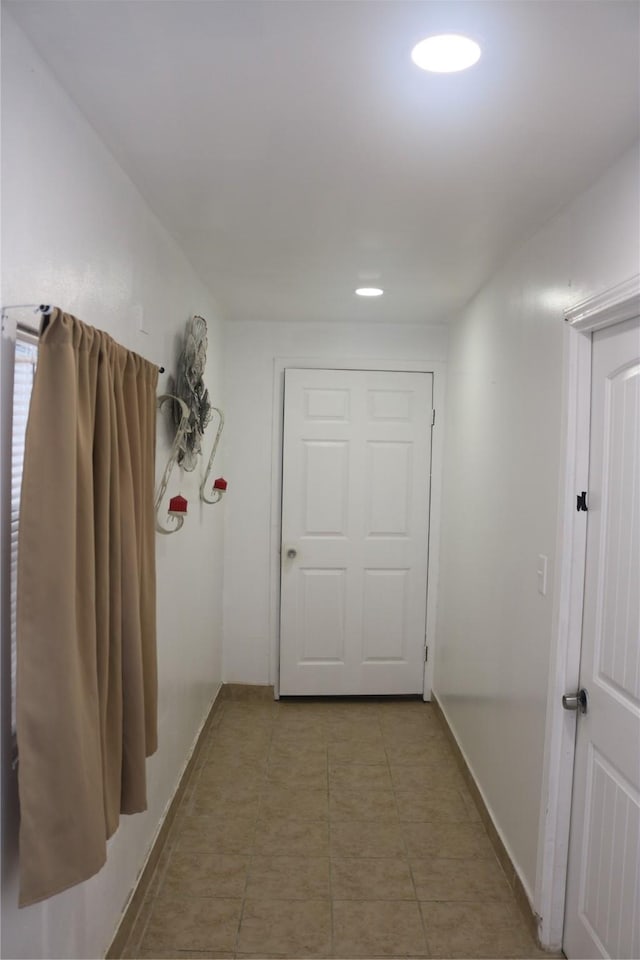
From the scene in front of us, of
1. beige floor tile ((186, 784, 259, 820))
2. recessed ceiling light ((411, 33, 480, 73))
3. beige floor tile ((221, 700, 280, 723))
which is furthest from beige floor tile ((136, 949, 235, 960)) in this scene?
recessed ceiling light ((411, 33, 480, 73))

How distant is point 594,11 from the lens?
3.84 feet

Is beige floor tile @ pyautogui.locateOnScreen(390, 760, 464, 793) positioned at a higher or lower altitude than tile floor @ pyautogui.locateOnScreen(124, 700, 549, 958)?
higher

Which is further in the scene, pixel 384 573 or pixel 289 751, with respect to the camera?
pixel 384 573

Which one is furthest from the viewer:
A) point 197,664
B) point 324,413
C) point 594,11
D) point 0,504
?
point 324,413

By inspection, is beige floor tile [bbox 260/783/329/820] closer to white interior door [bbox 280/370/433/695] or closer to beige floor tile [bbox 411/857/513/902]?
beige floor tile [bbox 411/857/513/902]

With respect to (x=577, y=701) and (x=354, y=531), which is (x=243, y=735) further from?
(x=577, y=701)

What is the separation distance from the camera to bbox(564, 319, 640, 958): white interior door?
1.73 m

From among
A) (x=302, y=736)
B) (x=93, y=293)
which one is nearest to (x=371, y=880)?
(x=302, y=736)

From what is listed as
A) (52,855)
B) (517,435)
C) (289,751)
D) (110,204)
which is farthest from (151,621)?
(289,751)

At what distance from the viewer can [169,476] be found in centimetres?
265

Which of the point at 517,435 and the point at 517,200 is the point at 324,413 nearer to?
the point at 517,435

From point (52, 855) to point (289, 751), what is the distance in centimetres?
234

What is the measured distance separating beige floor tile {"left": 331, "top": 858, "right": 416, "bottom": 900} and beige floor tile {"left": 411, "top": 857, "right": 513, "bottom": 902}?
1.8 inches

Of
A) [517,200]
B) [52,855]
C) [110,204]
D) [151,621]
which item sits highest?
[517,200]
